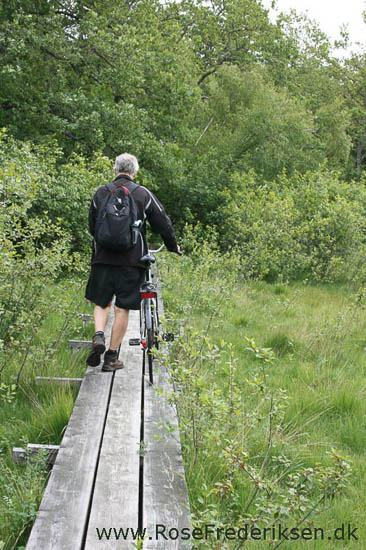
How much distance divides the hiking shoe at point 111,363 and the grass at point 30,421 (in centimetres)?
34

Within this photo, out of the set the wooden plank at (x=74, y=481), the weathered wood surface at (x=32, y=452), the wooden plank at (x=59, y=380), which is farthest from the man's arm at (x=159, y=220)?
the weathered wood surface at (x=32, y=452)

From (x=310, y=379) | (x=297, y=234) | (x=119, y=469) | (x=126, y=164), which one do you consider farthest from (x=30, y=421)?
(x=297, y=234)

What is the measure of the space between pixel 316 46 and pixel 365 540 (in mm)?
41686

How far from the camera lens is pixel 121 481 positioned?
11.1 feet

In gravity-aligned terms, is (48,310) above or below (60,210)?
below

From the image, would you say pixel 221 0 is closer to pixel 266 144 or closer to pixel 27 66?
pixel 266 144

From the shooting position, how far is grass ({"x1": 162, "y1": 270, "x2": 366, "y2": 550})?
377 centimetres

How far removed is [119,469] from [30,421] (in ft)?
4.34

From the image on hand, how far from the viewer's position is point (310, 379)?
6.17 metres

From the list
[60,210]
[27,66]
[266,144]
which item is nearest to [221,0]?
[266,144]

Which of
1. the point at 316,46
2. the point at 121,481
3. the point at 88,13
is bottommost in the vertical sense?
the point at 121,481

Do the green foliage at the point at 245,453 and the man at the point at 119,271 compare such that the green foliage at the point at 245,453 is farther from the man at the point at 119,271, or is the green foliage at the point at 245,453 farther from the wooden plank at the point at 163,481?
the man at the point at 119,271

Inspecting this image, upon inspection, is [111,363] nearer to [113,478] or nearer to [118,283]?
[118,283]

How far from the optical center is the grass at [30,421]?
3.22 meters
